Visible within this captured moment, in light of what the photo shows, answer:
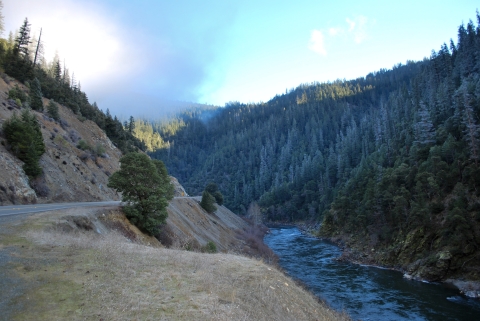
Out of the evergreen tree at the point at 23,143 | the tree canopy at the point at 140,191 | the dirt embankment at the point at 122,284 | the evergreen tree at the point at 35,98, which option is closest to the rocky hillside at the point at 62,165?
the evergreen tree at the point at 23,143

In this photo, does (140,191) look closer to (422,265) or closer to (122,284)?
(122,284)

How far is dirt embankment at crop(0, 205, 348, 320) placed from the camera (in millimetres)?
9000

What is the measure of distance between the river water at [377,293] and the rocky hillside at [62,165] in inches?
1181

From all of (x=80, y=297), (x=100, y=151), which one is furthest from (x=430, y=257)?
(x=100, y=151)

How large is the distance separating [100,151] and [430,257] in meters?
52.5

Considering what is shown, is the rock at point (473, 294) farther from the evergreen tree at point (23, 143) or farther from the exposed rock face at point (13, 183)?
the evergreen tree at point (23, 143)

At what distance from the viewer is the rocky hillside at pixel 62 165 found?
28578 millimetres

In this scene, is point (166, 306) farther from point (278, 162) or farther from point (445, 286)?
point (278, 162)

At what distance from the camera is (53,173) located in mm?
36281

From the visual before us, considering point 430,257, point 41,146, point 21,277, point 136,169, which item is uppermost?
point 41,146

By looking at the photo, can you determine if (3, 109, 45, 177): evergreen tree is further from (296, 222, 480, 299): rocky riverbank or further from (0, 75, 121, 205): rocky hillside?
(296, 222, 480, 299): rocky riverbank

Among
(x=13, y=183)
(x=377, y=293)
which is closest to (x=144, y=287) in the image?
(x=13, y=183)

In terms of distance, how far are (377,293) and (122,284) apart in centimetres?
3013

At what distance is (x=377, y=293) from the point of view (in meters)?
32.2
